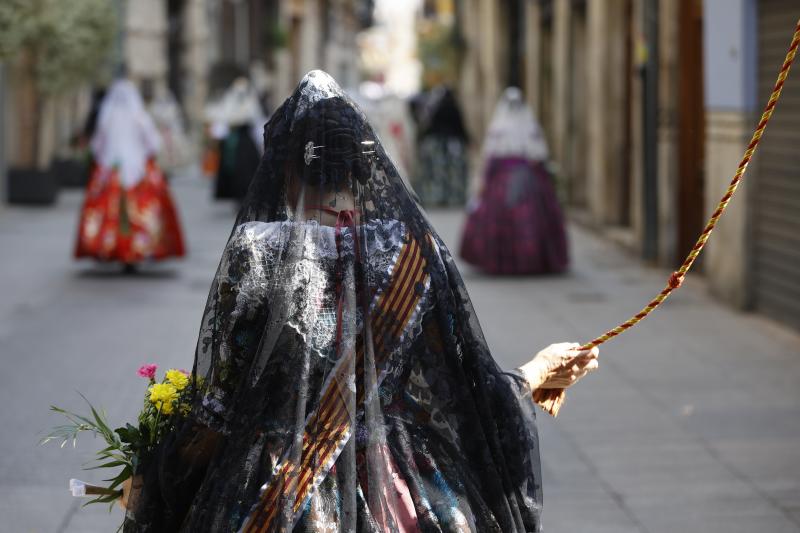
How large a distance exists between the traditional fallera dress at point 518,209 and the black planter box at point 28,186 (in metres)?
8.58

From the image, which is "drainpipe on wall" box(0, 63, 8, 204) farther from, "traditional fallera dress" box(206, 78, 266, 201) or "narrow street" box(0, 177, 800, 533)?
"narrow street" box(0, 177, 800, 533)

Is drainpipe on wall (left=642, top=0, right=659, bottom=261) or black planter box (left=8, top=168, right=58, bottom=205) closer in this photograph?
drainpipe on wall (left=642, top=0, right=659, bottom=261)

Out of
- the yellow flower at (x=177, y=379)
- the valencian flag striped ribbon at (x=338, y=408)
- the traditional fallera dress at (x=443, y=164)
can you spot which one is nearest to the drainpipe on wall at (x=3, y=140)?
the traditional fallera dress at (x=443, y=164)

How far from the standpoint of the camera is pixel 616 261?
14.6 m

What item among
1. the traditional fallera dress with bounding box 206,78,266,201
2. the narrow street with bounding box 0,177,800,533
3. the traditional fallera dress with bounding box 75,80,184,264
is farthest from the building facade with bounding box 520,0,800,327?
the traditional fallera dress with bounding box 75,80,184,264

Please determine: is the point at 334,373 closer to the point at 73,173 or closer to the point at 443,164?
the point at 443,164

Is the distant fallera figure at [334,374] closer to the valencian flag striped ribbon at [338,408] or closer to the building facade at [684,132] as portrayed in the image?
the valencian flag striped ribbon at [338,408]

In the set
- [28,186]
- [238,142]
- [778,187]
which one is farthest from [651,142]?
[28,186]

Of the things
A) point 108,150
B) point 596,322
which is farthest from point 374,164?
point 108,150

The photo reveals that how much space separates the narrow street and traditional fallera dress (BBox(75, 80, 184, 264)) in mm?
292

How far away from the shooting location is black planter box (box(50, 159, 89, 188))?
918 inches

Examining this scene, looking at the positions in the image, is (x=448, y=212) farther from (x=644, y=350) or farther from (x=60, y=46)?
(x=644, y=350)

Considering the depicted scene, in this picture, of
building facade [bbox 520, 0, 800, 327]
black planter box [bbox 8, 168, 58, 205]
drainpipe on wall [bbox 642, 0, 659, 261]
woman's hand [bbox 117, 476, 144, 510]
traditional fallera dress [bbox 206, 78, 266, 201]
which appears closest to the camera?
woman's hand [bbox 117, 476, 144, 510]

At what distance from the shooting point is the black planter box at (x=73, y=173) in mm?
23312
